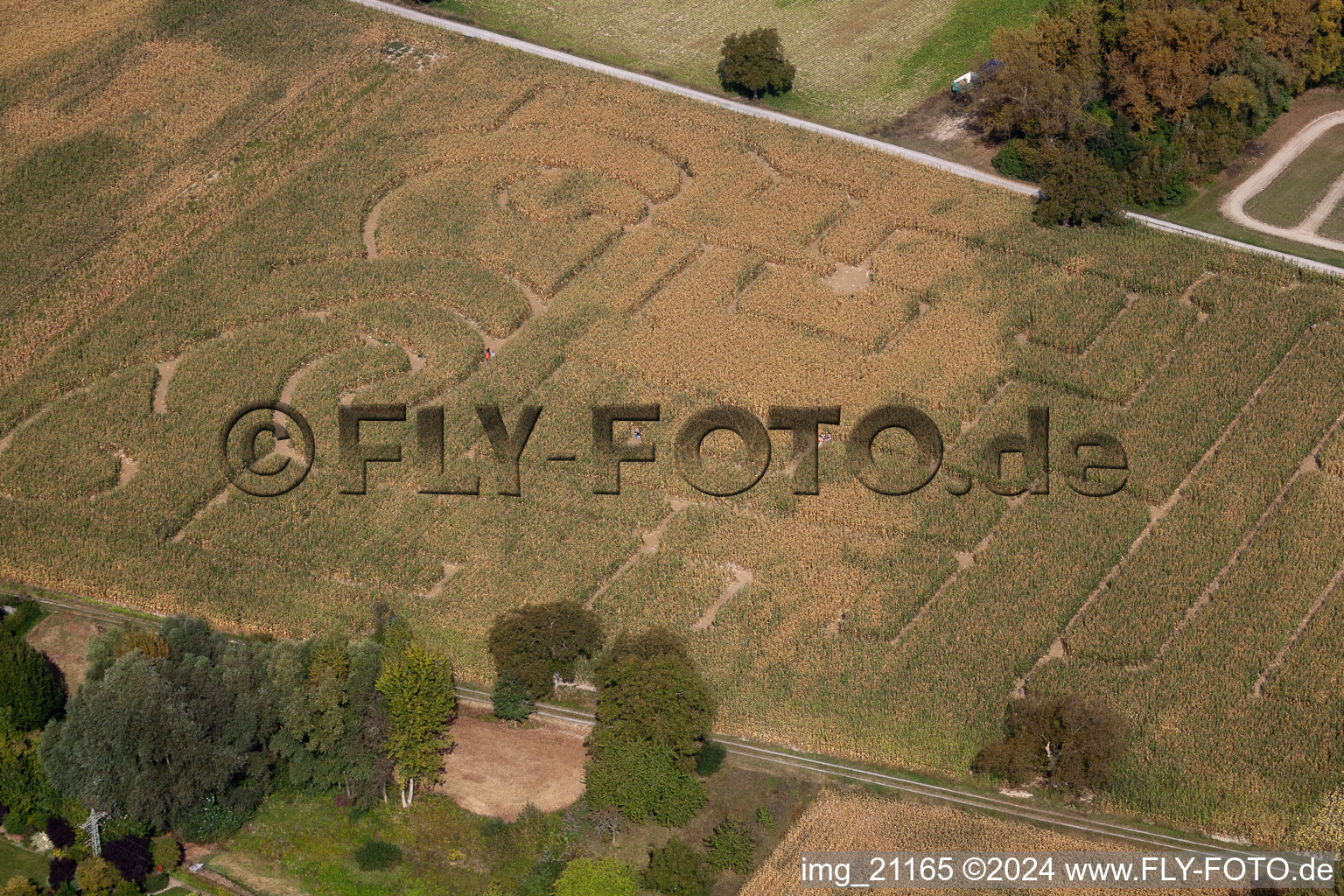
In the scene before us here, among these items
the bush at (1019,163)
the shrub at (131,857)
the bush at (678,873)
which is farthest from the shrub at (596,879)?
the bush at (1019,163)

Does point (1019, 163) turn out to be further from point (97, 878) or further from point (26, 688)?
point (97, 878)

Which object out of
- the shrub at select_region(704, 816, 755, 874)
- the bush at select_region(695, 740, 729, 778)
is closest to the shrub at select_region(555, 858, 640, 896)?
the shrub at select_region(704, 816, 755, 874)

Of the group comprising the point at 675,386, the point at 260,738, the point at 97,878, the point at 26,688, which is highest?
the point at 675,386

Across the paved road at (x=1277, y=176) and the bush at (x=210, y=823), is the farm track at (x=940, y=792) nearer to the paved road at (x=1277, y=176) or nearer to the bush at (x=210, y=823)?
the bush at (x=210, y=823)

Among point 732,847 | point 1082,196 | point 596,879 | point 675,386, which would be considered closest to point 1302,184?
point 1082,196

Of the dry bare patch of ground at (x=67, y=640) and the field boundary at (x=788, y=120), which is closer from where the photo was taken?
the dry bare patch of ground at (x=67, y=640)

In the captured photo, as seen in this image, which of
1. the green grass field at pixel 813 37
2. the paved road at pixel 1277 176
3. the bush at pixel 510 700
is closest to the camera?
the bush at pixel 510 700

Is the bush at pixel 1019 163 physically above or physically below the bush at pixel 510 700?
above
